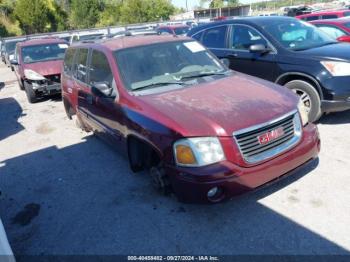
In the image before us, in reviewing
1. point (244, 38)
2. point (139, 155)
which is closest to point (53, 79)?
point (244, 38)

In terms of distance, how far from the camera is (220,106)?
3.36 metres

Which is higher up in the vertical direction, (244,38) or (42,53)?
(244,38)

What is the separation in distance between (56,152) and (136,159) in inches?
89.8

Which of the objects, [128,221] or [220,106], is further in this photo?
[128,221]

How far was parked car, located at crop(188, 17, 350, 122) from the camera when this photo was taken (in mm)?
4938

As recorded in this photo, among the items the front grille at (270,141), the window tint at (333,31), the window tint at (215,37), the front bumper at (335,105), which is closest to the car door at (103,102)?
the front grille at (270,141)

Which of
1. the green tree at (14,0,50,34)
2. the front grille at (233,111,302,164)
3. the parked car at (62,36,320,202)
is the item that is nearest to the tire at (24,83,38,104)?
the parked car at (62,36,320,202)

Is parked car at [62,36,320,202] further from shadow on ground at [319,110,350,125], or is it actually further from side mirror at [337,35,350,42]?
side mirror at [337,35,350,42]

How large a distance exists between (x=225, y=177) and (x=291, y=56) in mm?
3255

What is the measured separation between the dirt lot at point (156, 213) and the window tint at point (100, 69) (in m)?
1.28

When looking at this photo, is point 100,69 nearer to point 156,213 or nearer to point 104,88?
point 104,88

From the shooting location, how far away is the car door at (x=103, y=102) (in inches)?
161

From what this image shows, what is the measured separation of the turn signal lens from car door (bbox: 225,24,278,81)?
3265 millimetres

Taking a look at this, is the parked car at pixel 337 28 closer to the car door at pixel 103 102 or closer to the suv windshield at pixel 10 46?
the car door at pixel 103 102
